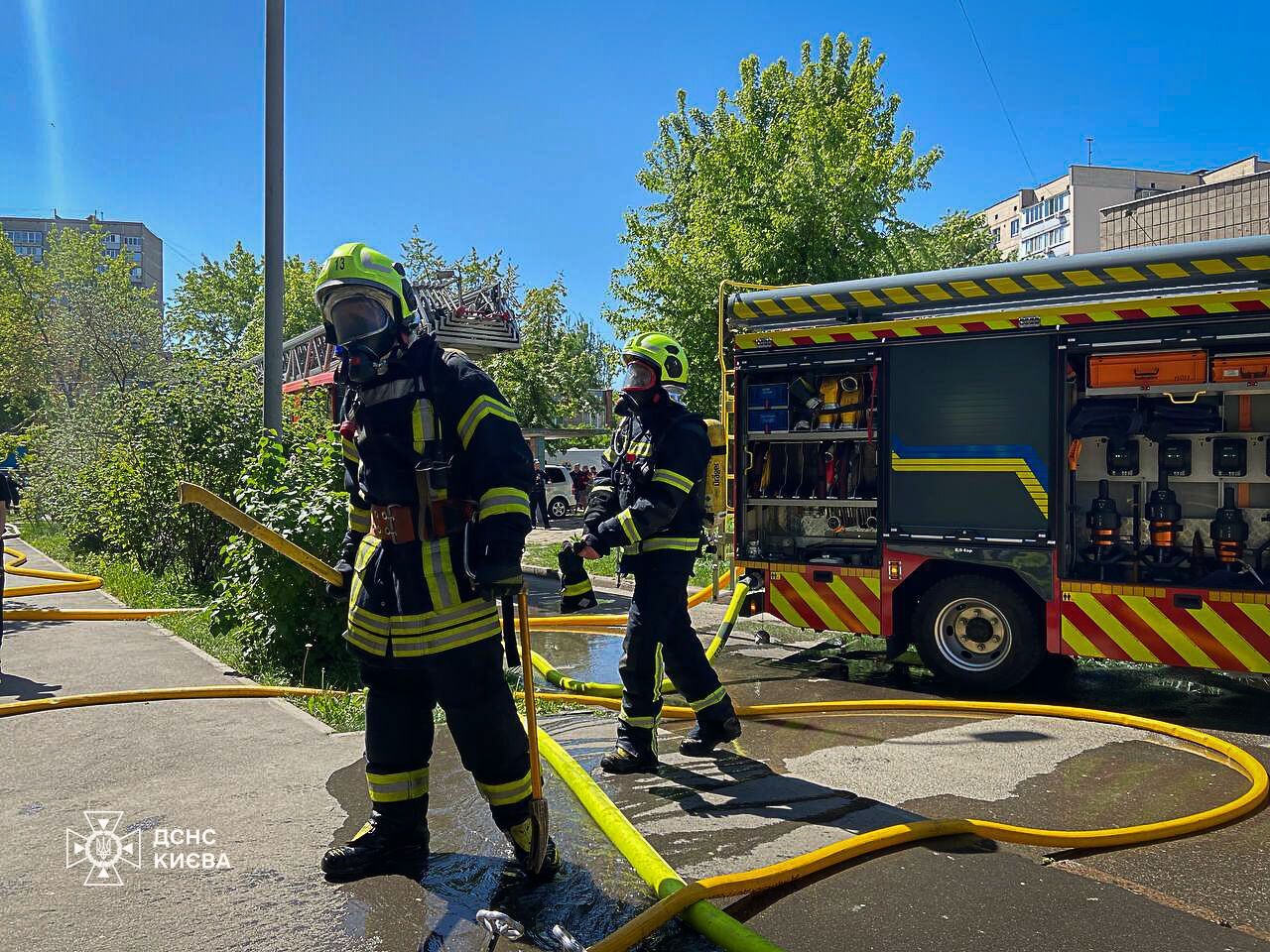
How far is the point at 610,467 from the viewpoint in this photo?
5.25 metres

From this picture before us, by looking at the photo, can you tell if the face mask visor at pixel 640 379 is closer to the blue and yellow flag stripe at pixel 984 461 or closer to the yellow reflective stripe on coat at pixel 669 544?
the yellow reflective stripe on coat at pixel 669 544

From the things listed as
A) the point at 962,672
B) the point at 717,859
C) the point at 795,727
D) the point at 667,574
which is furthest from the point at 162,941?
the point at 962,672

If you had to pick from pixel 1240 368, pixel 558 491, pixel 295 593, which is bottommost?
pixel 295 593

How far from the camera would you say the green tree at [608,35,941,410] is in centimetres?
1591

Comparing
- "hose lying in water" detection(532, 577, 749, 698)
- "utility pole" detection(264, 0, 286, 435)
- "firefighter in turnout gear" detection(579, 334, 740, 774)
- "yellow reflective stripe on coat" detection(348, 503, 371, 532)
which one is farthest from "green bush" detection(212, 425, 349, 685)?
"yellow reflective stripe on coat" detection(348, 503, 371, 532)

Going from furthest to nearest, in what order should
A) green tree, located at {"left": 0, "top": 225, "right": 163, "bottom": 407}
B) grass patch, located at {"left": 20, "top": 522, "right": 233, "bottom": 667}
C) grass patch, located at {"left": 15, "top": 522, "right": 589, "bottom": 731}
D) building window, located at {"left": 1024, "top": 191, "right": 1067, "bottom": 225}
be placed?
building window, located at {"left": 1024, "top": 191, "right": 1067, "bottom": 225} < green tree, located at {"left": 0, "top": 225, "right": 163, "bottom": 407} < grass patch, located at {"left": 20, "top": 522, "right": 233, "bottom": 667} < grass patch, located at {"left": 15, "top": 522, "right": 589, "bottom": 731}

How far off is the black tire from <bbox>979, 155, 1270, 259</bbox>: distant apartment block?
67.8 feet

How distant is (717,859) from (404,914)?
1.17 metres

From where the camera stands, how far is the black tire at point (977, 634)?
650cm

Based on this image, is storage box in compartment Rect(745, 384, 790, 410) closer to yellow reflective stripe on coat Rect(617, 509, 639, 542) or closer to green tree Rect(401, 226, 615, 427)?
yellow reflective stripe on coat Rect(617, 509, 639, 542)

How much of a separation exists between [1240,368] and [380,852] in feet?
17.6

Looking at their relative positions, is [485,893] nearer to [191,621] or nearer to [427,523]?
[427,523]

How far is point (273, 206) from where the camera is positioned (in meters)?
8.46

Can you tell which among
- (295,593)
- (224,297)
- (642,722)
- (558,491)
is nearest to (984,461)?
(642,722)
